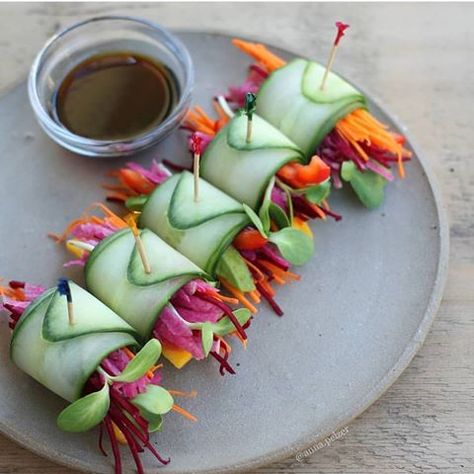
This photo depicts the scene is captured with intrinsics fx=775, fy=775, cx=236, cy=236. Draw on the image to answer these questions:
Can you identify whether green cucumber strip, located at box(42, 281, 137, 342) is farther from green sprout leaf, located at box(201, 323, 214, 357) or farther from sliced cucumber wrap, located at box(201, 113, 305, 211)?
sliced cucumber wrap, located at box(201, 113, 305, 211)

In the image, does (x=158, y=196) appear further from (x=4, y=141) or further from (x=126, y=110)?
(x=4, y=141)

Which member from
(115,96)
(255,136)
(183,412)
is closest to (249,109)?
(255,136)

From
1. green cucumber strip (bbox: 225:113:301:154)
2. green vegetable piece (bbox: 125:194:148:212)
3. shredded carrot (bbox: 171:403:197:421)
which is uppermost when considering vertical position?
green cucumber strip (bbox: 225:113:301:154)

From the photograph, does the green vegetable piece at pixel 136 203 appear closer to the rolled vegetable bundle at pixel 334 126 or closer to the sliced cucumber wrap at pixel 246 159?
the sliced cucumber wrap at pixel 246 159

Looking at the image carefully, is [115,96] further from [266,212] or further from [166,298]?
[166,298]

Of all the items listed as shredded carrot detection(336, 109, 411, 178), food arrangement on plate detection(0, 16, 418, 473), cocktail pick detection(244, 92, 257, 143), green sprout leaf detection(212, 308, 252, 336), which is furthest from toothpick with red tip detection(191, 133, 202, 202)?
shredded carrot detection(336, 109, 411, 178)

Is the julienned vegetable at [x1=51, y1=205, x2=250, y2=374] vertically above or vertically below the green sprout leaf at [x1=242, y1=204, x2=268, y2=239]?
below
